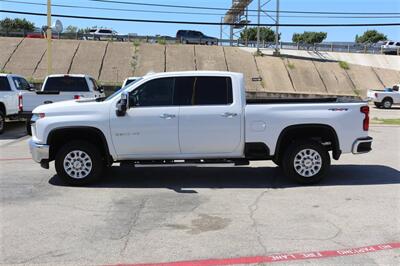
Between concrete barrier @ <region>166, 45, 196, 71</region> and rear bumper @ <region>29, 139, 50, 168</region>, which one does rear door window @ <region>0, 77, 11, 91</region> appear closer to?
rear bumper @ <region>29, 139, 50, 168</region>

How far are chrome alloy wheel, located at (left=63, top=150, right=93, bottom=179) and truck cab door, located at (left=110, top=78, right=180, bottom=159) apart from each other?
22.1 inches

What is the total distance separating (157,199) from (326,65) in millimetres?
39227

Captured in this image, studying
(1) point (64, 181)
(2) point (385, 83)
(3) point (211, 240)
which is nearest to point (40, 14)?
(1) point (64, 181)

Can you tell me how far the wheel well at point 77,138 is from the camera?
830cm

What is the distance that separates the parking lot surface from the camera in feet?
17.3

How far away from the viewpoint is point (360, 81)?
41.9 m

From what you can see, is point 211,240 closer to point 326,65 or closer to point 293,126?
point 293,126

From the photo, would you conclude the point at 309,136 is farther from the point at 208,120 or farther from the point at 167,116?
the point at 167,116

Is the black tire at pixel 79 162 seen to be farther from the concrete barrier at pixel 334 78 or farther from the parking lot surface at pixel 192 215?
the concrete barrier at pixel 334 78

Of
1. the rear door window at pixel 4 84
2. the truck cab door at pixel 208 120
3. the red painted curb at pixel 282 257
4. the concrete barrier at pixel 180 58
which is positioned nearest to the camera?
the red painted curb at pixel 282 257

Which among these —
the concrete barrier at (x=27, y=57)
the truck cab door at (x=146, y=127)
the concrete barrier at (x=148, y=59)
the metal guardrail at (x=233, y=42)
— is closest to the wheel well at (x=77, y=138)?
the truck cab door at (x=146, y=127)

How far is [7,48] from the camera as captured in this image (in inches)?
1613

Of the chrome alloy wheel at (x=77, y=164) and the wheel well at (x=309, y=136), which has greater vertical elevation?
the wheel well at (x=309, y=136)

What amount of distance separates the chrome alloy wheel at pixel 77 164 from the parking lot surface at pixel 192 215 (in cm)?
28
